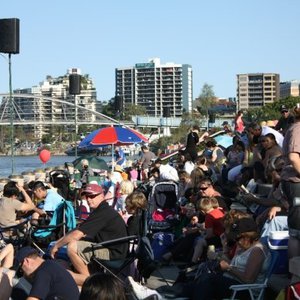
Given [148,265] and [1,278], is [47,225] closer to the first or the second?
[148,265]

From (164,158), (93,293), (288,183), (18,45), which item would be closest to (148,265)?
(288,183)

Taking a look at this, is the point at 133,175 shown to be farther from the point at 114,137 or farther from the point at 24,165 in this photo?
the point at 24,165

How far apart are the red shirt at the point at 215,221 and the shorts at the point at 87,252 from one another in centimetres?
156

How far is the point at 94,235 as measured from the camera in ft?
25.2

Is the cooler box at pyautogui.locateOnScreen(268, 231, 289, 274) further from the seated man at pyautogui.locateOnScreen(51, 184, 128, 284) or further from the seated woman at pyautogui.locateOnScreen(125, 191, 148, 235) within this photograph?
the seated woman at pyautogui.locateOnScreen(125, 191, 148, 235)

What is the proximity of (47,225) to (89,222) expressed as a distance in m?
3.12

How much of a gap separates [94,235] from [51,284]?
1794 millimetres

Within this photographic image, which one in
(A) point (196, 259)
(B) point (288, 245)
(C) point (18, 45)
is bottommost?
(A) point (196, 259)

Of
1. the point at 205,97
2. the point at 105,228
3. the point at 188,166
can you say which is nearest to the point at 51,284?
the point at 105,228

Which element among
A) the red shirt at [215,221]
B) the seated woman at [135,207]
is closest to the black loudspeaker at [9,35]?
the seated woman at [135,207]

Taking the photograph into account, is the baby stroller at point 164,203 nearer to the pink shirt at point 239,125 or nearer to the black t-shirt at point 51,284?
the black t-shirt at point 51,284

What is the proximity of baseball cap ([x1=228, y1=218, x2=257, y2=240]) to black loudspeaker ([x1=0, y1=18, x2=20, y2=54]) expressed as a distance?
34.2ft

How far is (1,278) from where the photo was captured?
679 cm

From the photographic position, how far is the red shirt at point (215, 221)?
8672 millimetres
